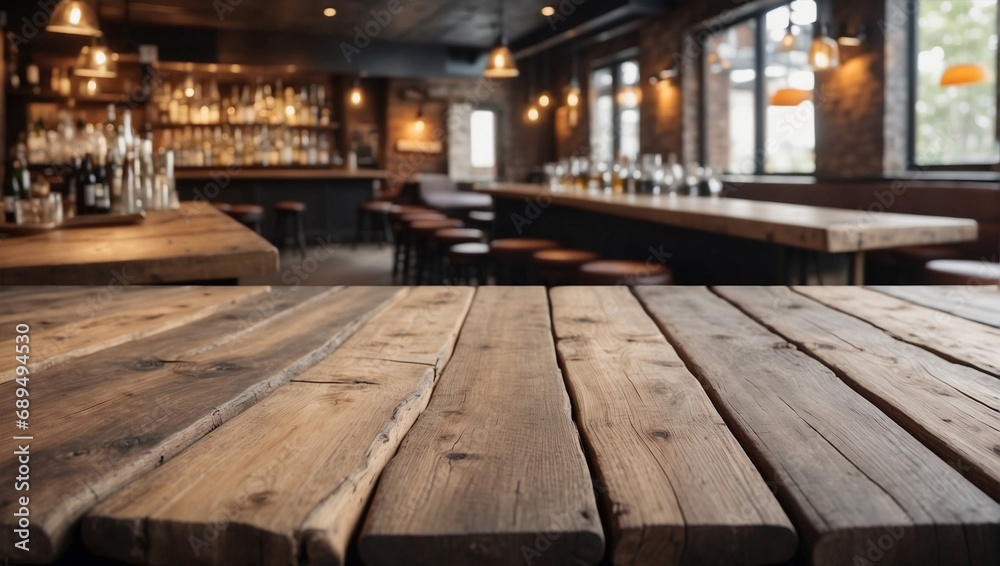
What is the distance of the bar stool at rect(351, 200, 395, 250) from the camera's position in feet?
29.4

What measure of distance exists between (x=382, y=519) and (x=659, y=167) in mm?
4528

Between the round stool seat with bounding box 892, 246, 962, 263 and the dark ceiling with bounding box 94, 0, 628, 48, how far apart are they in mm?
5221

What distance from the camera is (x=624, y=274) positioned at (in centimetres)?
319

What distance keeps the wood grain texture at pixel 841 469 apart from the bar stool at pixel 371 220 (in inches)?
312

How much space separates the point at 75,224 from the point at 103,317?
151 centimetres

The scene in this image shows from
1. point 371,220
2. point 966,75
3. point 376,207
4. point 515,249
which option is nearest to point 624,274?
point 515,249

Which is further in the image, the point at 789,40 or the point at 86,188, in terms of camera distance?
the point at 789,40

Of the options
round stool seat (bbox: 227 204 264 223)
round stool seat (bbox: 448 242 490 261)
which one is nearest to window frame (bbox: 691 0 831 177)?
round stool seat (bbox: 448 242 490 261)

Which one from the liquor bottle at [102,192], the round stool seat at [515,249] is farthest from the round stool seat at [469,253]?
the liquor bottle at [102,192]

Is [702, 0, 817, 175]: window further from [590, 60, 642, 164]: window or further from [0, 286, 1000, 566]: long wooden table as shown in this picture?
[0, 286, 1000, 566]: long wooden table

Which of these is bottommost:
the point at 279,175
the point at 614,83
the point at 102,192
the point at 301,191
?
the point at 102,192

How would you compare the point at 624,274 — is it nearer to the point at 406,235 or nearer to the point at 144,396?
the point at 144,396

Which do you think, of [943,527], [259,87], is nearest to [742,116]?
[259,87]

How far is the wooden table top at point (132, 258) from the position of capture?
5.75 ft
